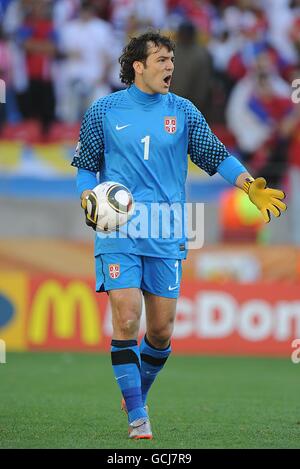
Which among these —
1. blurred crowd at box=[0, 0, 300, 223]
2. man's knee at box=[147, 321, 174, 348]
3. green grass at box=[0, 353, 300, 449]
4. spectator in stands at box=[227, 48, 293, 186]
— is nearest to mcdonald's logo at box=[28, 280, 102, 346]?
green grass at box=[0, 353, 300, 449]

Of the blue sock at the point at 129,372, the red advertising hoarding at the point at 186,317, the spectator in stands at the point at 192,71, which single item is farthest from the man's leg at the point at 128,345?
the spectator in stands at the point at 192,71

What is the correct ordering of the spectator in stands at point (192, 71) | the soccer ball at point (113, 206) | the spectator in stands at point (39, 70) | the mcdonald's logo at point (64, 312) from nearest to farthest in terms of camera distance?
the soccer ball at point (113, 206) < the mcdonald's logo at point (64, 312) < the spectator in stands at point (192, 71) < the spectator in stands at point (39, 70)

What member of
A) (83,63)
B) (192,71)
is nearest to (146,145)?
(192,71)

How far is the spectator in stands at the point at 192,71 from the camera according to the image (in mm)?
16703

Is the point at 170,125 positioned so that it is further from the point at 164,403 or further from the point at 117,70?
the point at 117,70

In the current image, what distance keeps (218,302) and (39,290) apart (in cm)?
239

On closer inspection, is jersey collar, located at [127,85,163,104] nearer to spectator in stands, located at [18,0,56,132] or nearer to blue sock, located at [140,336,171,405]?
blue sock, located at [140,336,171,405]

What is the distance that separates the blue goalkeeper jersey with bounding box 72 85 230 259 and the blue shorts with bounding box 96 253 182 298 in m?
0.05

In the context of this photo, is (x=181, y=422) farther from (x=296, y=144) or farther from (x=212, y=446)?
(x=296, y=144)

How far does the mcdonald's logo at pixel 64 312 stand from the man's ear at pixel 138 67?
740 centimetres

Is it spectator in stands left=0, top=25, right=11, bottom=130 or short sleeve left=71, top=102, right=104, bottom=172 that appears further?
spectator in stands left=0, top=25, right=11, bottom=130

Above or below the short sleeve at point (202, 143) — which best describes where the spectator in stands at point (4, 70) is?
above

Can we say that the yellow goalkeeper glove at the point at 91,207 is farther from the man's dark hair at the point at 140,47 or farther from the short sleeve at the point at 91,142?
the man's dark hair at the point at 140,47

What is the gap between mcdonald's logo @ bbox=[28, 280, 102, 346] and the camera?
48.1ft
